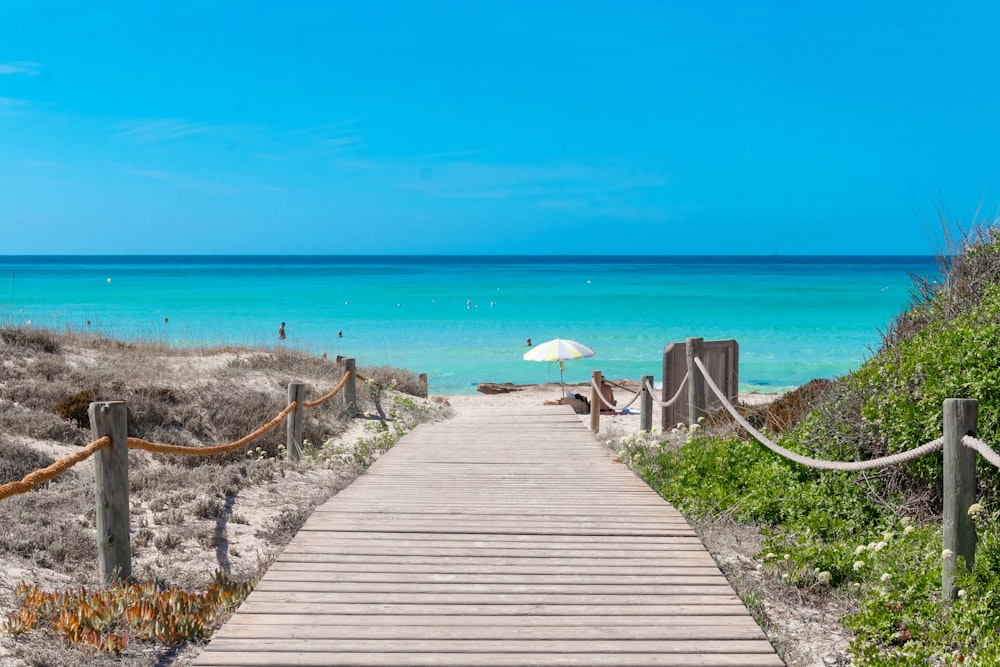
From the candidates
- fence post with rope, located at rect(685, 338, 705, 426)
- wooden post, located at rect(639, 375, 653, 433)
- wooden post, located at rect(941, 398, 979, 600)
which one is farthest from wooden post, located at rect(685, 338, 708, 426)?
wooden post, located at rect(941, 398, 979, 600)

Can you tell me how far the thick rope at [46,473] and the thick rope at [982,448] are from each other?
498 cm

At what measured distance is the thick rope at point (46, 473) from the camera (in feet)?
14.7

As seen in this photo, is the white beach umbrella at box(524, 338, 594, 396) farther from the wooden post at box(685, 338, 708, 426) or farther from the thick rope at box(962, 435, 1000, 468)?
the thick rope at box(962, 435, 1000, 468)

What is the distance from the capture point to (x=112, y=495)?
211 inches

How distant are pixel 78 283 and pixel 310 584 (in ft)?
347

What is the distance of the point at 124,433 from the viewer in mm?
5508

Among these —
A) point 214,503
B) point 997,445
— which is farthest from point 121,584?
point 997,445

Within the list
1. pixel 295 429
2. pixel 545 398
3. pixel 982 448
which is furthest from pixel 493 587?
pixel 545 398

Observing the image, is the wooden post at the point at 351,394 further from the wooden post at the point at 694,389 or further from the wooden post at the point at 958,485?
the wooden post at the point at 958,485

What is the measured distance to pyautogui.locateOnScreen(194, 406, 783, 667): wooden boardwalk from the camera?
3998 millimetres

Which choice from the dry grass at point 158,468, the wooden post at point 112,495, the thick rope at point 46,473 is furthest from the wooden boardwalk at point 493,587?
the thick rope at point 46,473

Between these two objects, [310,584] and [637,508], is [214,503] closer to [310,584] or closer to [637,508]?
[310,584]

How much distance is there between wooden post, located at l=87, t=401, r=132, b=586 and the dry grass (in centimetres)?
36

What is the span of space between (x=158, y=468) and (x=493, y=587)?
5.53 metres
